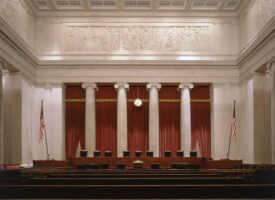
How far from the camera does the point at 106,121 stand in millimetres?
22000

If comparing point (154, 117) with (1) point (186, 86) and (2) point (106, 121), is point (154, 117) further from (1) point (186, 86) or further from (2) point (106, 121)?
(2) point (106, 121)

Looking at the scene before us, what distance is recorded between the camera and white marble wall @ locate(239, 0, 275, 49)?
53.8 ft

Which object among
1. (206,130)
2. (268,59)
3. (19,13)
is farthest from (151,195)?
(206,130)

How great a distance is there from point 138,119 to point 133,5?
654cm

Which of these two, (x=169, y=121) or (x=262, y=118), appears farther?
(x=169, y=121)

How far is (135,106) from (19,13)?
27.0 ft

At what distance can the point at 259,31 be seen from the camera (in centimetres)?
1702

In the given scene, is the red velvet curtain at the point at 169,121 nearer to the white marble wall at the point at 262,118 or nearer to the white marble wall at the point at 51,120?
the white marble wall at the point at 262,118

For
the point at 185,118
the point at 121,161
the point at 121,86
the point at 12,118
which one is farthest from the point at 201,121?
the point at 12,118

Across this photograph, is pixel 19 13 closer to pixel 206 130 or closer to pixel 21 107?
pixel 21 107

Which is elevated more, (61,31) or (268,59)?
(61,31)

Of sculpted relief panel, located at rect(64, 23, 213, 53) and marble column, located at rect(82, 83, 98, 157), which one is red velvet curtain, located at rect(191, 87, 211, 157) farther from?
marble column, located at rect(82, 83, 98, 157)

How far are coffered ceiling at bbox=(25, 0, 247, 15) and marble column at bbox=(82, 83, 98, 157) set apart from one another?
437 centimetres

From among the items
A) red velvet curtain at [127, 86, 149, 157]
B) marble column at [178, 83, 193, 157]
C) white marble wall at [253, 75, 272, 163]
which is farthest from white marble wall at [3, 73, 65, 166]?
white marble wall at [253, 75, 272, 163]
